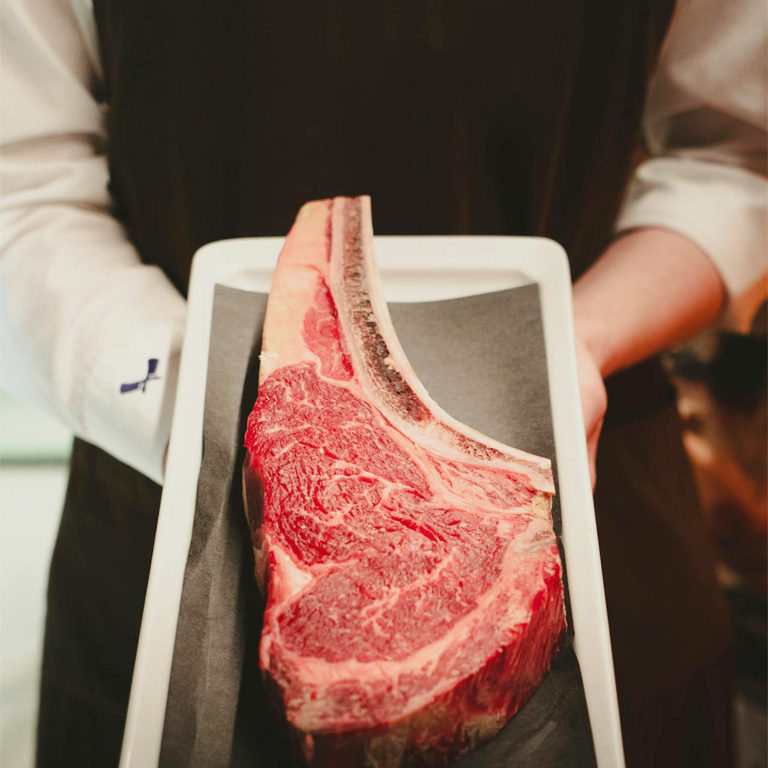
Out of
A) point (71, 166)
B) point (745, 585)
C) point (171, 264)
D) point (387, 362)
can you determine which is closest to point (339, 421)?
point (387, 362)

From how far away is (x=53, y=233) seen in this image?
1145 millimetres

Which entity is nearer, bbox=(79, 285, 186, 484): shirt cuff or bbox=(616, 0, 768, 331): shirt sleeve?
bbox=(79, 285, 186, 484): shirt cuff

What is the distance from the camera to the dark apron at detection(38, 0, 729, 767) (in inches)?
40.1

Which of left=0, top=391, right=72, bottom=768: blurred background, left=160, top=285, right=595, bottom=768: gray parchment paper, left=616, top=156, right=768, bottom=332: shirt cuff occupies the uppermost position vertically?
left=616, top=156, right=768, bottom=332: shirt cuff

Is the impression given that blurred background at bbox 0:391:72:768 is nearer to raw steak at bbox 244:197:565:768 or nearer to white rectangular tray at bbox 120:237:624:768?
white rectangular tray at bbox 120:237:624:768

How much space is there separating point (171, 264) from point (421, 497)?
31.0 inches

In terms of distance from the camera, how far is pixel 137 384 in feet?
3.23

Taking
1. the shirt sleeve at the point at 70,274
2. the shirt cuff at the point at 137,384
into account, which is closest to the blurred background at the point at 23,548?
the shirt sleeve at the point at 70,274

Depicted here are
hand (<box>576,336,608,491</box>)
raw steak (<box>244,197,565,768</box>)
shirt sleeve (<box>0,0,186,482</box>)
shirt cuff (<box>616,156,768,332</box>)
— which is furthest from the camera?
shirt cuff (<box>616,156,768,332</box>)

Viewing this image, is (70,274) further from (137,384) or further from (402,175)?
(402,175)

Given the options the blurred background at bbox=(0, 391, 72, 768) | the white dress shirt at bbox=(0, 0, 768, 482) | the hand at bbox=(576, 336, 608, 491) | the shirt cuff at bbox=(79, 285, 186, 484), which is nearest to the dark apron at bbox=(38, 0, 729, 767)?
the white dress shirt at bbox=(0, 0, 768, 482)

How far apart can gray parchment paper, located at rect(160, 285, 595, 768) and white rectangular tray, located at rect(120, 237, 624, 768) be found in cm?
1

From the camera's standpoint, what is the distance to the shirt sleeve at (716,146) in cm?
108

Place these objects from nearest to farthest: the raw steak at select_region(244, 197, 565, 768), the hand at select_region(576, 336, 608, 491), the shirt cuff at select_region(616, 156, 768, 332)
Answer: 1. the raw steak at select_region(244, 197, 565, 768)
2. the hand at select_region(576, 336, 608, 491)
3. the shirt cuff at select_region(616, 156, 768, 332)
